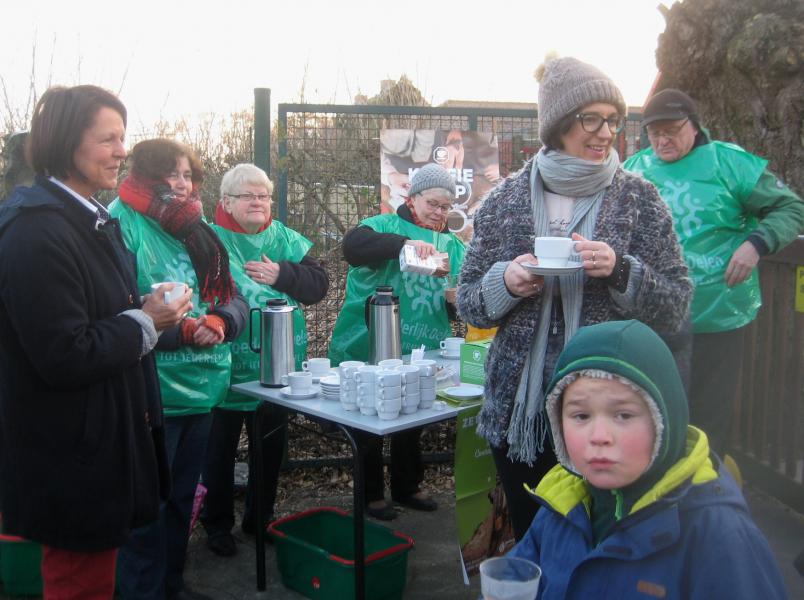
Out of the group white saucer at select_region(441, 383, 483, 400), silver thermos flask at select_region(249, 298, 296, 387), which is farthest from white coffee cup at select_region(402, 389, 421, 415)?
silver thermos flask at select_region(249, 298, 296, 387)

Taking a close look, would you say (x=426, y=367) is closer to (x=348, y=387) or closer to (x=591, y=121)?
(x=348, y=387)

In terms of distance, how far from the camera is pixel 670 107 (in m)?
3.66

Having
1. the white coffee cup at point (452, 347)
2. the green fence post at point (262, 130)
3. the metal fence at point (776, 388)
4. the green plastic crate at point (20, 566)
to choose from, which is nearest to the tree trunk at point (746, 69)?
the metal fence at point (776, 388)

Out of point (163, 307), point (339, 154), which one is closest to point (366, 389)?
point (163, 307)

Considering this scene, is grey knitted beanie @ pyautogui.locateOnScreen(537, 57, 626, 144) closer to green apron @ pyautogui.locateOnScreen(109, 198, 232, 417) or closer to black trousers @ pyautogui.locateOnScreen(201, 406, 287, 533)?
green apron @ pyautogui.locateOnScreen(109, 198, 232, 417)

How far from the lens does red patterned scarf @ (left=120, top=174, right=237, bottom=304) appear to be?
10.8ft

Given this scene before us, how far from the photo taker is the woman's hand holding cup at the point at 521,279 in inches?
93.7

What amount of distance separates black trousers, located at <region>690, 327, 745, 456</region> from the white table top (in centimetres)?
131

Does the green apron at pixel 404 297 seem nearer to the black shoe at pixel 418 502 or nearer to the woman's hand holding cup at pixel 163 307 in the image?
the black shoe at pixel 418 502

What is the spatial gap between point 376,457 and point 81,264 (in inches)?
108

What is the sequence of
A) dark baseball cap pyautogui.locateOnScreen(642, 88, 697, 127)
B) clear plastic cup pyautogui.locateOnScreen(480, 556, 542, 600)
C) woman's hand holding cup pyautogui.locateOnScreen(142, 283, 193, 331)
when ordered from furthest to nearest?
dark baseball cap pyautogui.locateOnScreen(642, 88, 697, 127) < woman's hand holding cup pyautogui.locateOnScreen(142, 283, 193, 331) < clear plastic cup pyautogui.locateOnScreen(480, 556, 542, 600)

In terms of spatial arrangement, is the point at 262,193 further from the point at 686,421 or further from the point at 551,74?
the point at 686,421

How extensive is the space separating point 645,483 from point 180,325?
7.18ft

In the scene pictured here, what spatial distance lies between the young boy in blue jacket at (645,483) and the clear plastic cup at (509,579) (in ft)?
0.61
